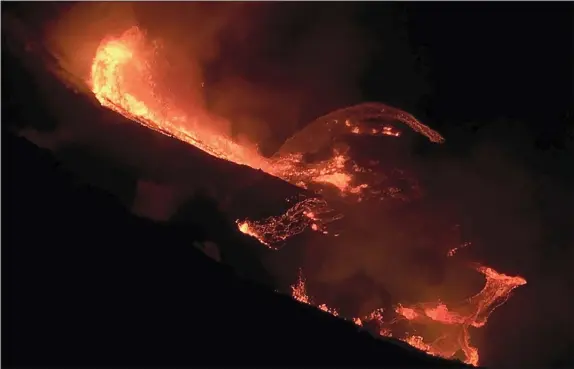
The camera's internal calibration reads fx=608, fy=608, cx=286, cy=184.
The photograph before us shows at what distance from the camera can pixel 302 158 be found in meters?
6.61

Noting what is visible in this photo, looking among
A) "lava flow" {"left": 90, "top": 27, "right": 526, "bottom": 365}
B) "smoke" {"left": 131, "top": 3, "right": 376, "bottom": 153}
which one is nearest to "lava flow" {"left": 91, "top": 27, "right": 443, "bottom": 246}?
"lava flow" {"left": 90, "top": 27, "right": 526, "bottom": 365}

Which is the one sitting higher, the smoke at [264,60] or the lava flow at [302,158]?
the smoke at [264,60]

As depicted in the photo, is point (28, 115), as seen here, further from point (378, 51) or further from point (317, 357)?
point (378, 51)

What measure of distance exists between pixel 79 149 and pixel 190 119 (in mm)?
1273

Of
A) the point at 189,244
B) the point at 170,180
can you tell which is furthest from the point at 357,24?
the point at 189,244

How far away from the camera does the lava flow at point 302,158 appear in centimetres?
602

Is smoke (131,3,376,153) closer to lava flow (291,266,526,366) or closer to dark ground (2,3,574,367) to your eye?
dark ground (2,3,574,367)

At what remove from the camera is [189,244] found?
509 cm

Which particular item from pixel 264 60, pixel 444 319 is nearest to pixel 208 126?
pixel 264 60

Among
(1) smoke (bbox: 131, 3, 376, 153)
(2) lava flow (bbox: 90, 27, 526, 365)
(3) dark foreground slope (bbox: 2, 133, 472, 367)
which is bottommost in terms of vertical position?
(3) dark foreground slope (bbox: 2, 133, 472, 367)

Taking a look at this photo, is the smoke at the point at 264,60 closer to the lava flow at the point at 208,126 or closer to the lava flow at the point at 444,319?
the lava flow at the point at 208,126

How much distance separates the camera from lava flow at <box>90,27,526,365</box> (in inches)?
237

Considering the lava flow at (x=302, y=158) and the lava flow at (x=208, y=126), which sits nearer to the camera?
the lava flow at (x=208, y=126)

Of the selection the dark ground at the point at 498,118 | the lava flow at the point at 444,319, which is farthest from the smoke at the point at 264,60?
the lava flow at the point at 444,319
